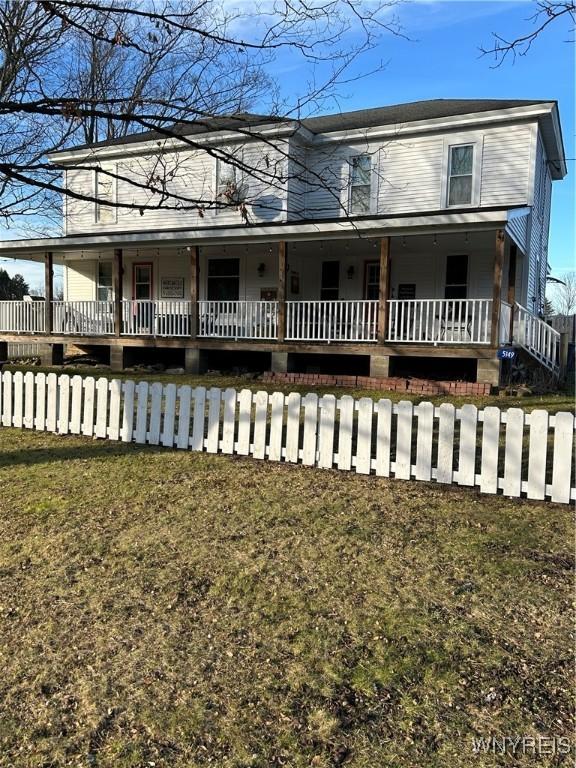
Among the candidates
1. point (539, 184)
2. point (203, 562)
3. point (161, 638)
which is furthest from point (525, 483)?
point (539, 184)

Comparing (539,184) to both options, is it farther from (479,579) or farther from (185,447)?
(479,579)

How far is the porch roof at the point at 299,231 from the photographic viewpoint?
1234 centimetres

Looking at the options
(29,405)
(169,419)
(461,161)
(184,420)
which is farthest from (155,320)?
(461,161)

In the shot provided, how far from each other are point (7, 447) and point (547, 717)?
6878mm

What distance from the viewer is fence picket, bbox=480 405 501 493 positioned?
17.7ft

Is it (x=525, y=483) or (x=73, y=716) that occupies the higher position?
(x=525, y=483)

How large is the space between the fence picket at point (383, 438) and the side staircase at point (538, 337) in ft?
30.6

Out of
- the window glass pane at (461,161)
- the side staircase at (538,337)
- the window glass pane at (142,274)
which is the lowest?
the side staircase at (538,337)

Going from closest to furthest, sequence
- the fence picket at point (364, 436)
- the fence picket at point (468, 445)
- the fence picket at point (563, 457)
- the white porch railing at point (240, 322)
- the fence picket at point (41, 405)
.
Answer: the fence picket at point (563, 457)
the fence picket at point (468, 445)
the fence picket at point (364, 436)
the fence picket at point (41, 405)
the white porch railing at point (240, 322)

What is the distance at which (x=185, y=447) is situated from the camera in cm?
729

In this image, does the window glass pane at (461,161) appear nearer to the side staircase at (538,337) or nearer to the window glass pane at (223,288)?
the side staircase at (538,337)

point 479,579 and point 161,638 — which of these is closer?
point 161,638

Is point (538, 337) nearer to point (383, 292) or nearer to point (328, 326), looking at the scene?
point (383, 292)

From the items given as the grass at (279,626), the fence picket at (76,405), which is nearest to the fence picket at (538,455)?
the grass at (279,626)
